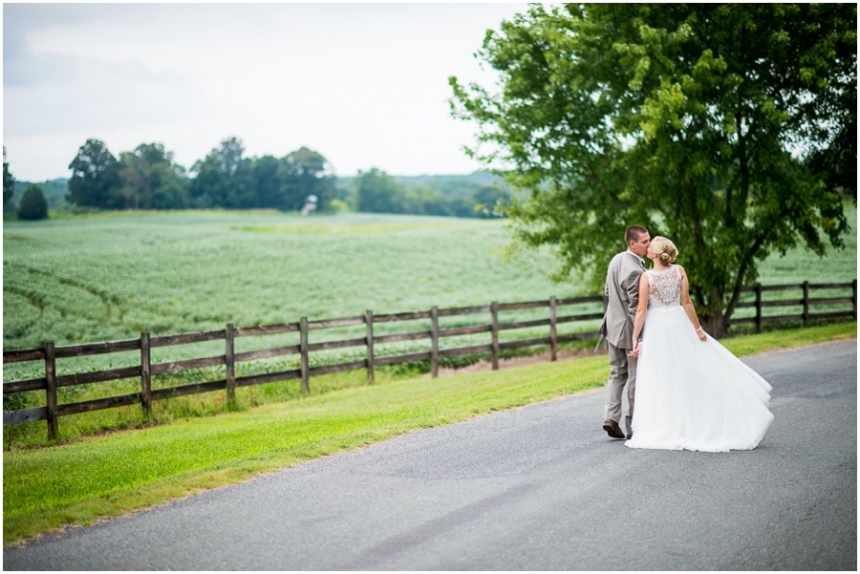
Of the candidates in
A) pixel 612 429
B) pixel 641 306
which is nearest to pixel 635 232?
pixel 641 306

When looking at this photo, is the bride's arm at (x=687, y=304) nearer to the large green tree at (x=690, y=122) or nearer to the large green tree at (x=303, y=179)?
the large green tree at (x=690, y=122)

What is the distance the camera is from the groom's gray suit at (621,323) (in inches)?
309

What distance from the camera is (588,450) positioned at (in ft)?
23.9

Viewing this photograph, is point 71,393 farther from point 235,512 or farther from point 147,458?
point 235,512

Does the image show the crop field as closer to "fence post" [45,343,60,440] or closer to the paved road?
"fence post" [45,343,60,440]

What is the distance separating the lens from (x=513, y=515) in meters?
5.34

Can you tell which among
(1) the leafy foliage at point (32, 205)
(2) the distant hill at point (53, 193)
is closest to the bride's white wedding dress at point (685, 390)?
(2) the distant hill at point (53, 193)

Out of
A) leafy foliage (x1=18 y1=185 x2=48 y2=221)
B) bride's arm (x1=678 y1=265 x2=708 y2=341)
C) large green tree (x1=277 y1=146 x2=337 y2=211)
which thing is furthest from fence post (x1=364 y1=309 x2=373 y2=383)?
large green tree (x1=277 y1=146 x2=337 y2=211)

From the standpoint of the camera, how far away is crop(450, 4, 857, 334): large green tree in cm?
1692

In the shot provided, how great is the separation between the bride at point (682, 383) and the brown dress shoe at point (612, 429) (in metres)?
0.21

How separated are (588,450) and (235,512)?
341 cm

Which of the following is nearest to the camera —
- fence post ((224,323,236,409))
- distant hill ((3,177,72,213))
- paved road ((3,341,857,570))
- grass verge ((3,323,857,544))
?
paved road ((3,341,857,570))

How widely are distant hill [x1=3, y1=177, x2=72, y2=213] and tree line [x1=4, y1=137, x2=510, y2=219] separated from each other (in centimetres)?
41

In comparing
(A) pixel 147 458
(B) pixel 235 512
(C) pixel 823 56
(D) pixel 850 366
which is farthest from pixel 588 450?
(C) pixel 823 56
